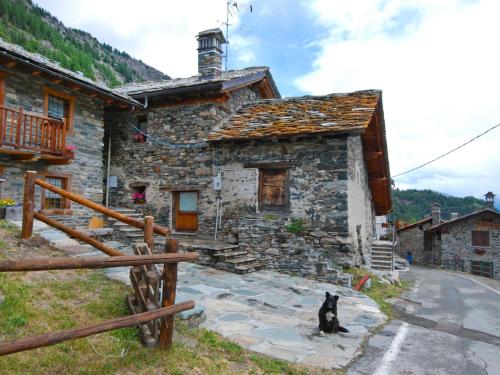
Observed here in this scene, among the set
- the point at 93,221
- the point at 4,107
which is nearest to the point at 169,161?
the point at 93,221

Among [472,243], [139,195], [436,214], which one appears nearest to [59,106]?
[139,195]

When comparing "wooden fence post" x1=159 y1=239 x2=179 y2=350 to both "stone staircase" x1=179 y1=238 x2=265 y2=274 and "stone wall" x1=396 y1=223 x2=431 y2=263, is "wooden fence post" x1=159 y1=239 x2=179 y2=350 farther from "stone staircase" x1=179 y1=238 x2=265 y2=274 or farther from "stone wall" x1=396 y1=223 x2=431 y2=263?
"stone wall" x1=396 y1=223 x2=431 y2=263

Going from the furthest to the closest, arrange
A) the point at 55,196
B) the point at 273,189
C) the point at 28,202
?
the point at 55,196 < the point at 273,189 < the point at 28,202

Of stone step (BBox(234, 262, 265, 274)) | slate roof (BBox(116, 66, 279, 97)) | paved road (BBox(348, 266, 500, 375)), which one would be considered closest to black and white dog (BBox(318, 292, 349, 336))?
paved road (BBox(348, 266, 500, 375))

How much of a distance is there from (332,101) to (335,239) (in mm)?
4976

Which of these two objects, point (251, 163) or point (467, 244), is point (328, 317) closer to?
point (251, 163)

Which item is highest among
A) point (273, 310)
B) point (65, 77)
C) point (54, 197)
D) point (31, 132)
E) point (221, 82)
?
point (221, 82)

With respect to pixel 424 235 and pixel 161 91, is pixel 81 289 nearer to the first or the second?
pixel 161 91

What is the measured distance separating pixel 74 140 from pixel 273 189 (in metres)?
6.48

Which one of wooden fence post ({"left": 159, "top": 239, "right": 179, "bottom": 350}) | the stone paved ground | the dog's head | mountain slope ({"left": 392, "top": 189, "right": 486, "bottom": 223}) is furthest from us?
mountain slope ({"left": 392, "top": 189, "right": 486, "bottom": 223})

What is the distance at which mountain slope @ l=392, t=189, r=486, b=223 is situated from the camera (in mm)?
62875

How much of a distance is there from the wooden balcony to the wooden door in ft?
12.2

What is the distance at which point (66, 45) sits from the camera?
55406 mm

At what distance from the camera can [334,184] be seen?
1058 cm
